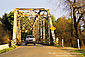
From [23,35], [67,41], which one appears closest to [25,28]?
[23,35]

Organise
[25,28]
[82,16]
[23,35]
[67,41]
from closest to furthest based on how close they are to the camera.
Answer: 1. [82,16]
2. [67,41]
3. [25,28]
4. [23,35]

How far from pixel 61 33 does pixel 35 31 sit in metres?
8.94

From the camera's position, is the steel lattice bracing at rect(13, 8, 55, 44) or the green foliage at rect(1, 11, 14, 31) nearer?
the steel lattice bracing at rect(13, 8, 55, 44)

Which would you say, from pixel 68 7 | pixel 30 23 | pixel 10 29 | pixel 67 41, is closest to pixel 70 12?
pixel 68 7

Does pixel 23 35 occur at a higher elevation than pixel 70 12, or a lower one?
lower

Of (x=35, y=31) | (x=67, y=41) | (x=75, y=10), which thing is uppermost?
(x=75, y=10)

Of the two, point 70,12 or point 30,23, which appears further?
point 30,23

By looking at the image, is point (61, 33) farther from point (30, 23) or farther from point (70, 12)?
point (70, 12)

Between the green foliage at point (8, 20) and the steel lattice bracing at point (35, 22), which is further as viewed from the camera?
the green foliage at point (8, 20)

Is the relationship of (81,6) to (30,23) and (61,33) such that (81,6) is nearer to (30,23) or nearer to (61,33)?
(61,33)

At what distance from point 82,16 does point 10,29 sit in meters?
39.0

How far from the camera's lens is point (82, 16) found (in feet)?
75.6

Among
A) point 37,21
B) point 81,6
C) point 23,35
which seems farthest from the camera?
point 23,35

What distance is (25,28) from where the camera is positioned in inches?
2126
